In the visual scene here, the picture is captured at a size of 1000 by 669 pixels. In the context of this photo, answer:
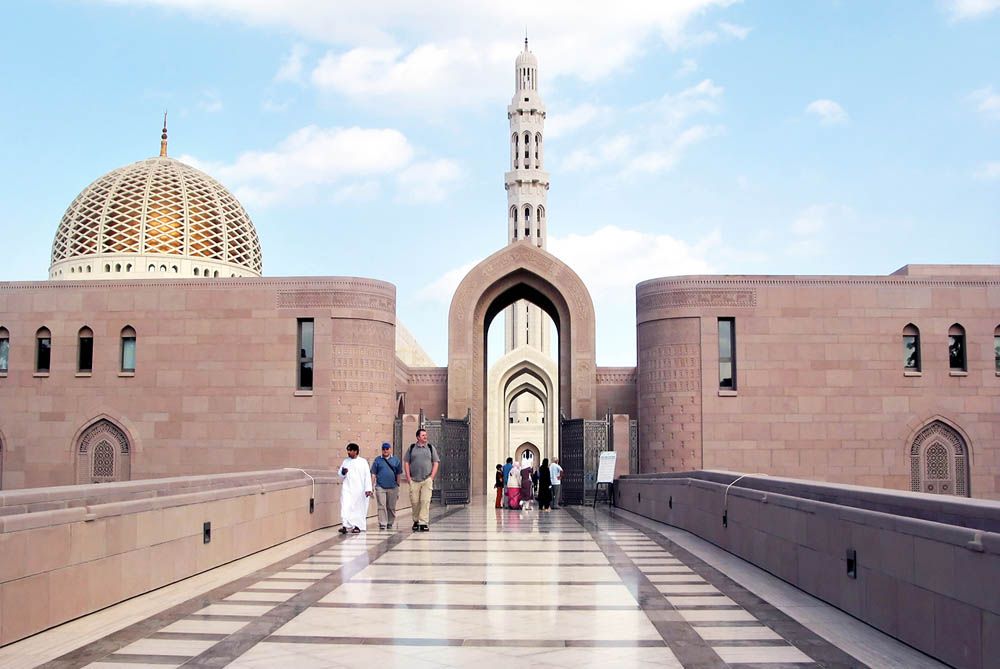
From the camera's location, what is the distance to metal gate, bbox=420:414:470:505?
75.6 feet

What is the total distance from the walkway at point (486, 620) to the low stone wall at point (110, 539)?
0.20 metres

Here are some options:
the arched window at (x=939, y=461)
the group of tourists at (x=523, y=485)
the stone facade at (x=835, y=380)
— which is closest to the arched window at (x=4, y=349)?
the group of tourists at (x=523, y=485)

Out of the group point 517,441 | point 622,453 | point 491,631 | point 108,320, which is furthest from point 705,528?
point 517,441

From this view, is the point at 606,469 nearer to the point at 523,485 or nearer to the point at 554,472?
the point at 554,472

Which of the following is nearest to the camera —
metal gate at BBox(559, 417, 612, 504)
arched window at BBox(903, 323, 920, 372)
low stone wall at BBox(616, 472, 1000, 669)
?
low stone wall at BBox(616, 472, 1000, 669)

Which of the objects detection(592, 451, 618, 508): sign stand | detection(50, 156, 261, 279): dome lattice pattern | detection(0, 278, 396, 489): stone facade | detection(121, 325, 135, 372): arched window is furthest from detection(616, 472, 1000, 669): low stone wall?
detection(50, 156, 261, 279): dome lattice pattern

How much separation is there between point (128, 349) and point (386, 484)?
11847mm

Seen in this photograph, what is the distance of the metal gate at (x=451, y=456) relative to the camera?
2305 cm

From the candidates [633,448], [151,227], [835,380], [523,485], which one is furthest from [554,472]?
[151,227]

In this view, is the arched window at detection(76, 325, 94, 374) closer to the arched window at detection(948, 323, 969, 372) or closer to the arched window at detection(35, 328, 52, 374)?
the arched window at detection(35, 328, 52, 374)

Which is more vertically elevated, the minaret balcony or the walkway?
the minaret balcony

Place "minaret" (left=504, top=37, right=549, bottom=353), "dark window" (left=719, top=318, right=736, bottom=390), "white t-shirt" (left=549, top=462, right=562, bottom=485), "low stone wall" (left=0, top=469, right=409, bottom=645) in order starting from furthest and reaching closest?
"minaret" (left=504, top=37, right=549, bottom=353) < "dark window" (left=719, top=318, right=736, bottom=390) < "white t-shirt" (left=549, top=462, right=562, bottom=485) < "low stone wall" (left=0, top=469, right=409, bottom=645)

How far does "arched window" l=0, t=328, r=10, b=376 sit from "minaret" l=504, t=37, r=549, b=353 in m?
27.7

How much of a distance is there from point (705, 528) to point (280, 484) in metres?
5.27
